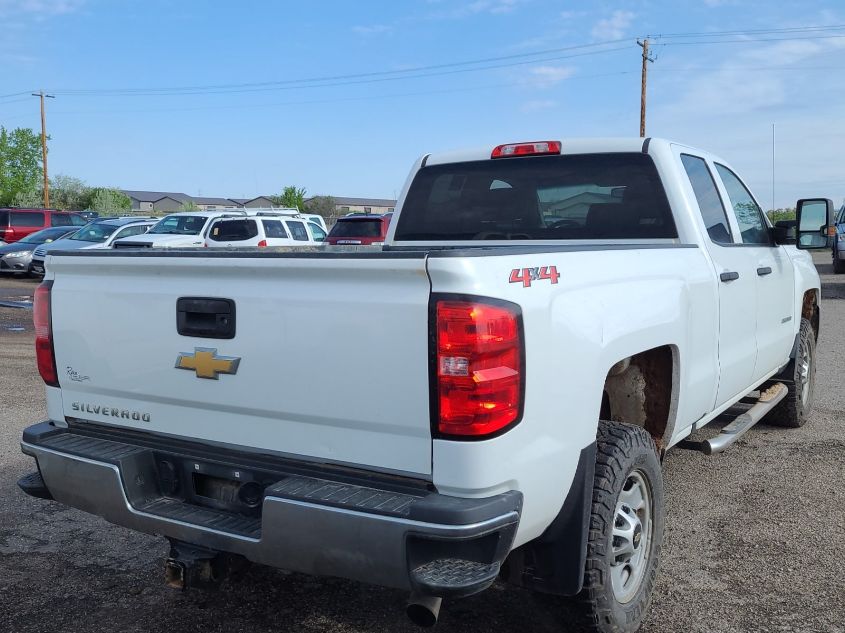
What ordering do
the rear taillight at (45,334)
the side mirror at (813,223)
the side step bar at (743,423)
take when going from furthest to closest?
1. the side mirror at (813,223)
2. the side step bar at (743,423)
3. the rear taillight at (45,334)

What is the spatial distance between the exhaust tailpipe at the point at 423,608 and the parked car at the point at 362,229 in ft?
56.8

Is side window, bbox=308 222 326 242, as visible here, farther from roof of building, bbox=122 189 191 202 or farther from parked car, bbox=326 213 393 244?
roof of building, bbox=122 189 191 202

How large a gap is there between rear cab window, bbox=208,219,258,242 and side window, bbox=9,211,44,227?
11046 mm

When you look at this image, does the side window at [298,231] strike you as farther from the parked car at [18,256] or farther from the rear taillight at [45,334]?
the rear taillight at [45,334]

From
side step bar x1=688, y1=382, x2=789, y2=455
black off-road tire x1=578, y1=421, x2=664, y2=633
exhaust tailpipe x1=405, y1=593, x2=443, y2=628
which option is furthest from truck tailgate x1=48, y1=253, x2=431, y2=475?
side step bar x1=688, y1=382, x2=789, y2=455

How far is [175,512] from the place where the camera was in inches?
121

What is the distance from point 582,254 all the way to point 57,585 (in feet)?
9.31

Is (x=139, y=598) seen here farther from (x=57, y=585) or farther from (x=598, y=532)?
(x=598, y=532)

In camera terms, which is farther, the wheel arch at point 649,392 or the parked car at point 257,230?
the parked car at point 257,230

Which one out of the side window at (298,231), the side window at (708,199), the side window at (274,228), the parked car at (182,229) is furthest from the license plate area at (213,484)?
the side window at (298,231)

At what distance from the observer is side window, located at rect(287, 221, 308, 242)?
21062mm

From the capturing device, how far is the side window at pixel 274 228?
20.3 metres

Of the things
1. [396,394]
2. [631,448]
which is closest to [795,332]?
[631,448]

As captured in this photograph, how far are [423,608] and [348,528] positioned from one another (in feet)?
1.19
